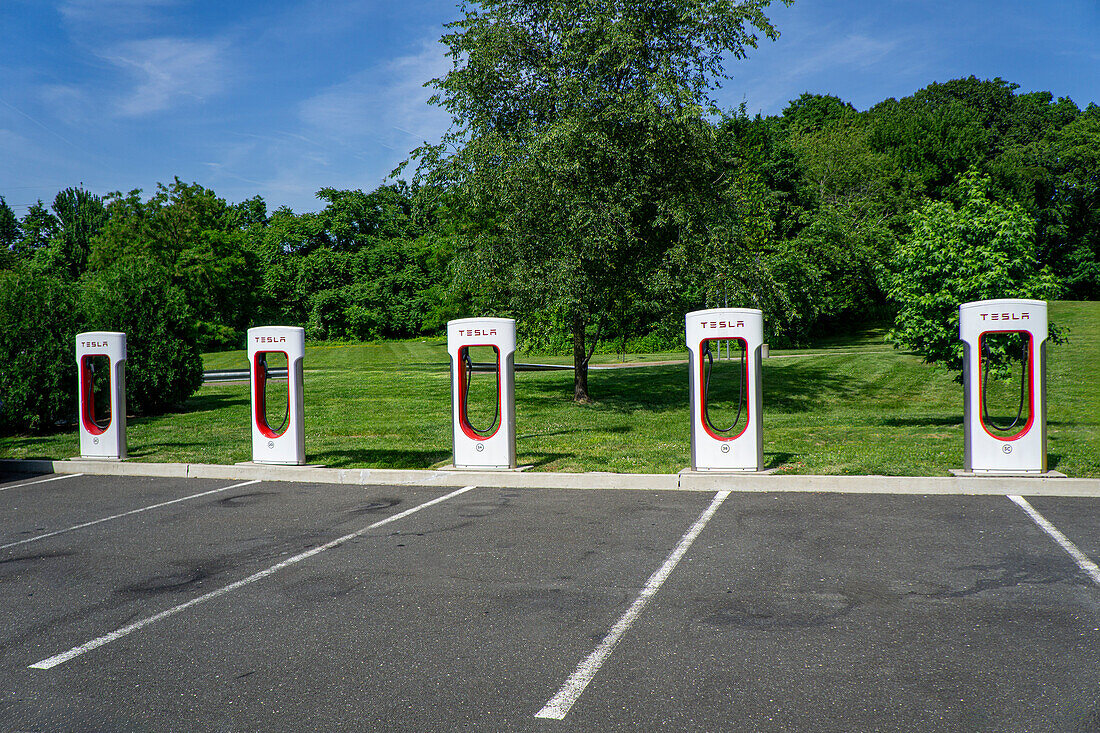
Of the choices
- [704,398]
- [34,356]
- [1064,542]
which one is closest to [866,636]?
[1064,542]

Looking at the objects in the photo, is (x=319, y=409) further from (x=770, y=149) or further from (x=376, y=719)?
(x=770, y=149)

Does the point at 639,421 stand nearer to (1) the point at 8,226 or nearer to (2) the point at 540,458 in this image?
(2) the point at 540,458

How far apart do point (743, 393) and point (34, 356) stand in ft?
41.6

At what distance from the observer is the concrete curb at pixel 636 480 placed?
25.8 ft

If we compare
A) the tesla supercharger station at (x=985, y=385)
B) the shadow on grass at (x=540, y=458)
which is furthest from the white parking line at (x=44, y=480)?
the tesla supercharger station at (x=985, y=385)

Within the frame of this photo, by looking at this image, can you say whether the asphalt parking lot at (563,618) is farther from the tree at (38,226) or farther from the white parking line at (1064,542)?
the tree at (38,226)

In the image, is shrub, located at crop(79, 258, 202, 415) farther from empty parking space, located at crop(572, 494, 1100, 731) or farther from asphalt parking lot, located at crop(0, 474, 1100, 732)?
empty parking space, located at crop(572, 494, 1100, 731)

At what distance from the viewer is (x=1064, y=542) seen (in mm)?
5961

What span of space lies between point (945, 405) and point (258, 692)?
18.8 metres

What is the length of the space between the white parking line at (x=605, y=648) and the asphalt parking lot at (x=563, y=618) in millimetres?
20

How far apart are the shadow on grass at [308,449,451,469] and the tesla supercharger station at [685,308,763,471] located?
3391mm

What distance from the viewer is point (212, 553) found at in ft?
20.8

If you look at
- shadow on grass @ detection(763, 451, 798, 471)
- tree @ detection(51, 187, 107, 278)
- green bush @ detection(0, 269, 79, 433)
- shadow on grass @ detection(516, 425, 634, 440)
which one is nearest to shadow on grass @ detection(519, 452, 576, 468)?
shadow on grass @ detection(516, 425, 634, 440)

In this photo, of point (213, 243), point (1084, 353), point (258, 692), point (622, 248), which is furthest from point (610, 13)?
point (213, 243)
